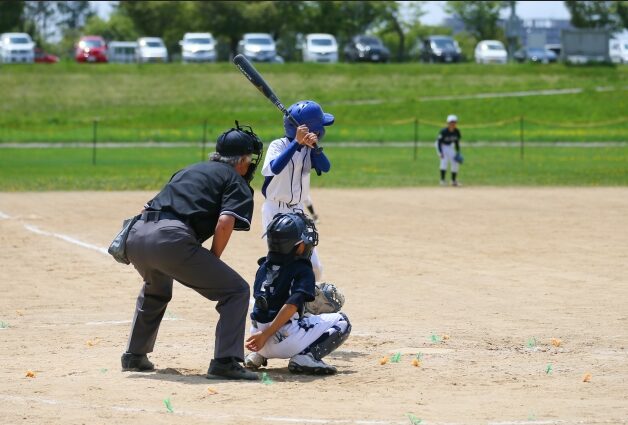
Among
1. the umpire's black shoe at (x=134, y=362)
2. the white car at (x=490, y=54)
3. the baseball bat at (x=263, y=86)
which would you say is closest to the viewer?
the umpire's black shoe at (x=134, y=362)

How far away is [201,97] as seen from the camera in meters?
57.7

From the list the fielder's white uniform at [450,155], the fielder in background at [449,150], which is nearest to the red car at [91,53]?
the fielder in background at [449,150]

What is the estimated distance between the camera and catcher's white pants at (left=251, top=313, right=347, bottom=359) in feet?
30.7

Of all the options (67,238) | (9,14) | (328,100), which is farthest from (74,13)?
(67,238)

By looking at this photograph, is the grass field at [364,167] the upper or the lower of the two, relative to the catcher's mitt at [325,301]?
lower

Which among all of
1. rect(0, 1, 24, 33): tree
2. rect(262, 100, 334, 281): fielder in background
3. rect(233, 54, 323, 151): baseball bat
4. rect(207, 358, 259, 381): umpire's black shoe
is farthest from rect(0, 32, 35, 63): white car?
rect(207, 358, 259, 381): umpire's black shoe

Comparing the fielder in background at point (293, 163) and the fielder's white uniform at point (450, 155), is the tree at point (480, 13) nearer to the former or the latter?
the fielder's white uniform at point (450, 155)

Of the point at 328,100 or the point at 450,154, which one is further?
the point at 328,100

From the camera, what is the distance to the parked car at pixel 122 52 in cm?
7919

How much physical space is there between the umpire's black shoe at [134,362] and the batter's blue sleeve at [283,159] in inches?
73.0

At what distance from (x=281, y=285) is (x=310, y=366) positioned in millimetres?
653

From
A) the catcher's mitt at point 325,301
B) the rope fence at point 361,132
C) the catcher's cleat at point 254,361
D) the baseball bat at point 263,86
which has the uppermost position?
the baseball bat at point 263,86

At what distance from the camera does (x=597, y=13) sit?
3575 inches

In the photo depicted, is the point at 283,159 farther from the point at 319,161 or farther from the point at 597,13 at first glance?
the point at 597,13
